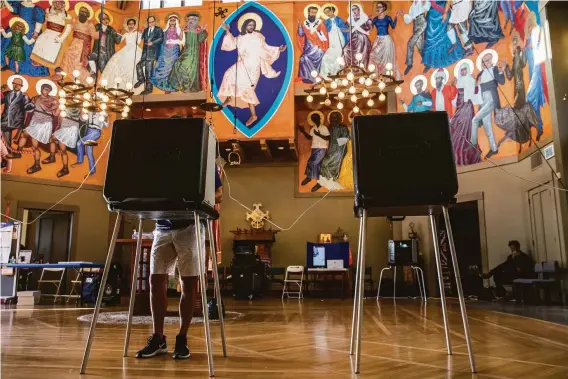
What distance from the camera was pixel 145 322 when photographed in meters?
4.84

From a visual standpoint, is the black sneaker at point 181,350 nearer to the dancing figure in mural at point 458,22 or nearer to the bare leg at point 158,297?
the bare leg at point 158,297

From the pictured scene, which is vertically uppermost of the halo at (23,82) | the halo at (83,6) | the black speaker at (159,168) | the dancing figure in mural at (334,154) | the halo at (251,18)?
the halo at (83,6)

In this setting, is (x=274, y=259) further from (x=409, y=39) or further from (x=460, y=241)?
(x=409, y=39)

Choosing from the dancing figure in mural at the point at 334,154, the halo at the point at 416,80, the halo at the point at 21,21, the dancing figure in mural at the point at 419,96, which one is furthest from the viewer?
the dancing figure in mural at the point at 334,154

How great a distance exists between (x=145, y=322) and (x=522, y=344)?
11.9ft

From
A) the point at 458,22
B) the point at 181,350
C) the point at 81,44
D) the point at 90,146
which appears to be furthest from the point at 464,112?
the point at 81,44

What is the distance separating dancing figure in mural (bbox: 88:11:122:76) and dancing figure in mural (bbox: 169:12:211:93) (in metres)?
1.97

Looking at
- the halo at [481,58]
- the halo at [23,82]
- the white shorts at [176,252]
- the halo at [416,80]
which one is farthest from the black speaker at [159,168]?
the halo at [23,82]

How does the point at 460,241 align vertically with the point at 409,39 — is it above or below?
below

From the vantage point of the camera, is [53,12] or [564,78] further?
[53,12]

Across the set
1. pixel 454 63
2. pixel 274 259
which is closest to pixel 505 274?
pixel 454 63

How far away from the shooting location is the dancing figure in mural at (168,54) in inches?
522

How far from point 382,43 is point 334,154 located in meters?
3.48

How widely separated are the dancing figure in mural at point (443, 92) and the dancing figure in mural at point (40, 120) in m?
10.2
